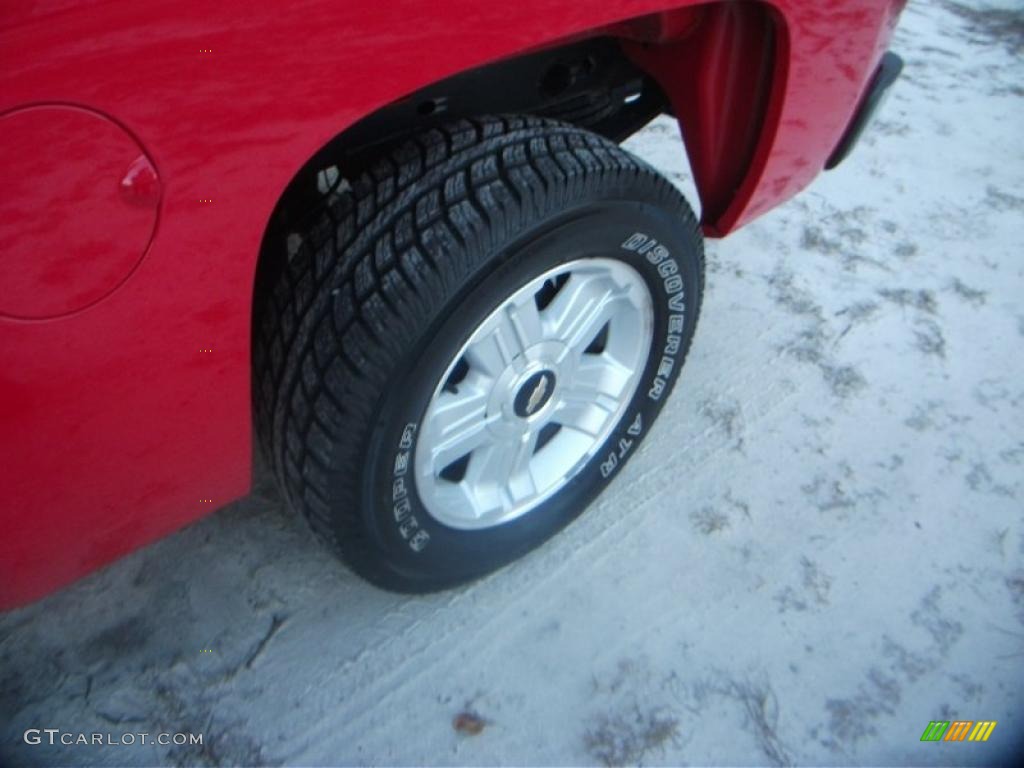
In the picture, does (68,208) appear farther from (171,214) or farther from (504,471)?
(504,471)

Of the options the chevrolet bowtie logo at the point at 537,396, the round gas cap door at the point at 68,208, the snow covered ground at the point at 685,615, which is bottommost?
the snow covered ground at the point at 685,615

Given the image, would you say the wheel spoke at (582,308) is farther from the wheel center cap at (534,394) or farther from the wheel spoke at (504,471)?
the wheel spoke at (504,471)

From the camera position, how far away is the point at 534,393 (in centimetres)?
164

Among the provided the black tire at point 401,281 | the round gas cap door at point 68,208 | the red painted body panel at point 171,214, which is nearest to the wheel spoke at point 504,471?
the black tire at point 401,281

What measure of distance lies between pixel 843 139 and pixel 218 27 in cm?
149

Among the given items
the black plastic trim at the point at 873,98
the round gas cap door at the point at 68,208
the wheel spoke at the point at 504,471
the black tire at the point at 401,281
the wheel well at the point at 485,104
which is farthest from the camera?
the black plastic trim at the point at 873,98

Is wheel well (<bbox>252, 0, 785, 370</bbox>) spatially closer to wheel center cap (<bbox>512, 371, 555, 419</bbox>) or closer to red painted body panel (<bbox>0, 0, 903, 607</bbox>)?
red painted body panel (<bbox>0, 0, 903, 607</bbox>)

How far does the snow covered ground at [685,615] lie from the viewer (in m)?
1.60

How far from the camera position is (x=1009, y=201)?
3139mm

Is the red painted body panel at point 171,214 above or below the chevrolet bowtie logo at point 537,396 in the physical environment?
above

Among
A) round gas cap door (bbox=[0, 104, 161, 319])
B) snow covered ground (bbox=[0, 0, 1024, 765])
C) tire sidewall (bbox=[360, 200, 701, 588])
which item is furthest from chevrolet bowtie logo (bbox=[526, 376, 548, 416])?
round gas cap door (bbox=[0, 104, 161, 319])

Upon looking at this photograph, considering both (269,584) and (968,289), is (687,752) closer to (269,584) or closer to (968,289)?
(269,584)

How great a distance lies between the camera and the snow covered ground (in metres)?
1.60

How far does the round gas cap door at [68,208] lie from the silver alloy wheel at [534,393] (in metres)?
0.57
